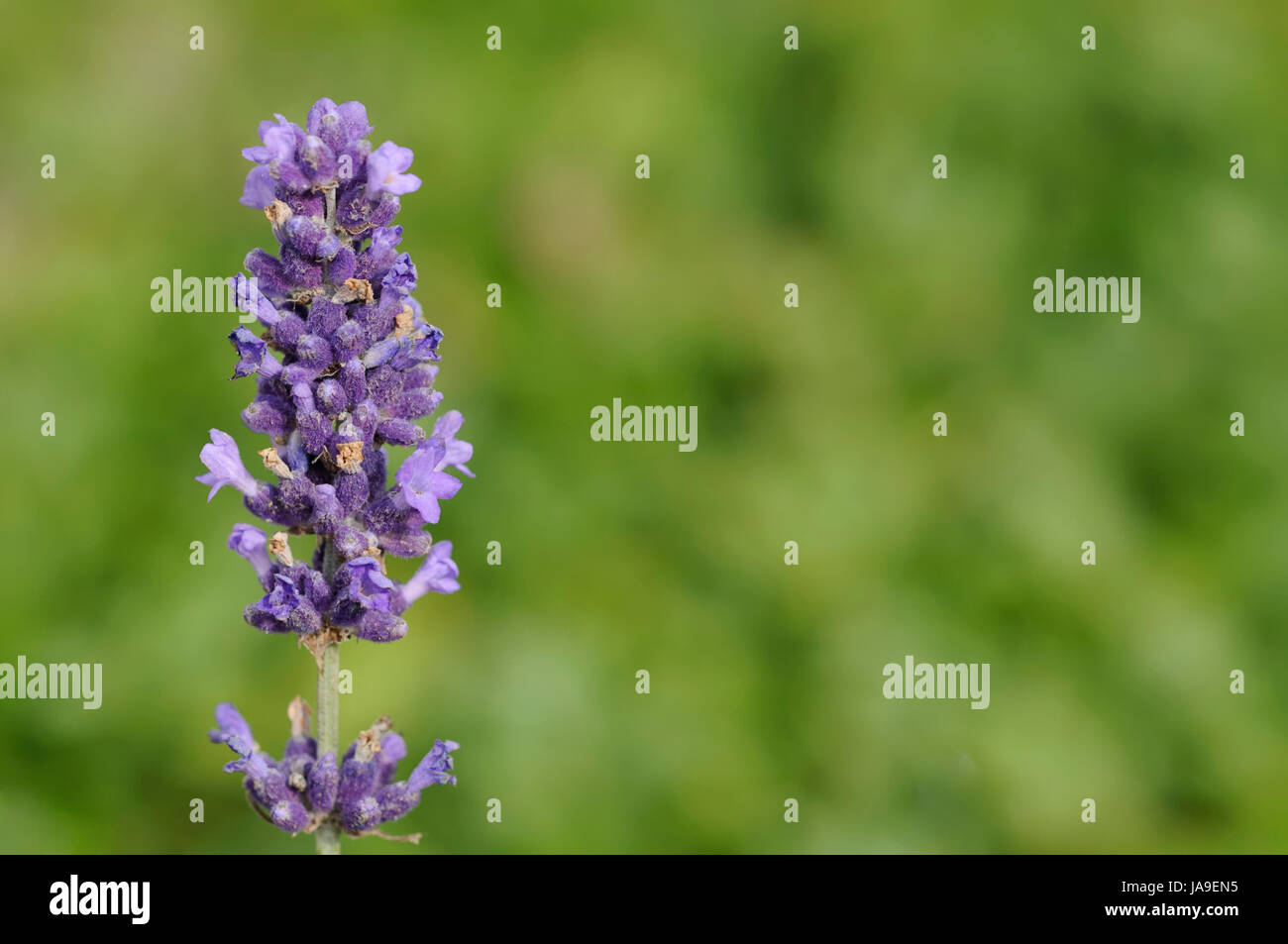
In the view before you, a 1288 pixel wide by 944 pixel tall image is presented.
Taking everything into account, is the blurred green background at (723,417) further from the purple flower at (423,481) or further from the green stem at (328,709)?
the purple flower at (423,481)

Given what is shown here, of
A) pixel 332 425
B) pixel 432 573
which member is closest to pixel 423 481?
pixel 332 425

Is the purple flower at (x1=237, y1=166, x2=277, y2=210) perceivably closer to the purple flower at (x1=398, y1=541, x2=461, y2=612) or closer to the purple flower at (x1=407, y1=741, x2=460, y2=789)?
the purple flower at (x1=398, y1=541, x2=461, y2=612)

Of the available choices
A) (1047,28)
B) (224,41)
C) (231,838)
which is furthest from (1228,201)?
(231,838)

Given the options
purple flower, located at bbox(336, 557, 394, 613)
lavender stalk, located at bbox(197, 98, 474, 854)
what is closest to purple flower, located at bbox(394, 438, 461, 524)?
lavender stalk, located at bbox(197, 98, 474, 854)

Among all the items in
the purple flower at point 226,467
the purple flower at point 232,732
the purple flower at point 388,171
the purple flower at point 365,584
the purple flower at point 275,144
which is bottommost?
the purple flower at point 232,732

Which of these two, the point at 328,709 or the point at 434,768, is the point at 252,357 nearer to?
the point at 328,709

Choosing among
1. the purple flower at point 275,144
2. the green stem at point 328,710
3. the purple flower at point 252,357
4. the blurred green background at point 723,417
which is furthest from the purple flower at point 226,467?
the blurred green background at point 723,417

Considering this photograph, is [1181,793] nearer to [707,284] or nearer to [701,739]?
[701,739]
